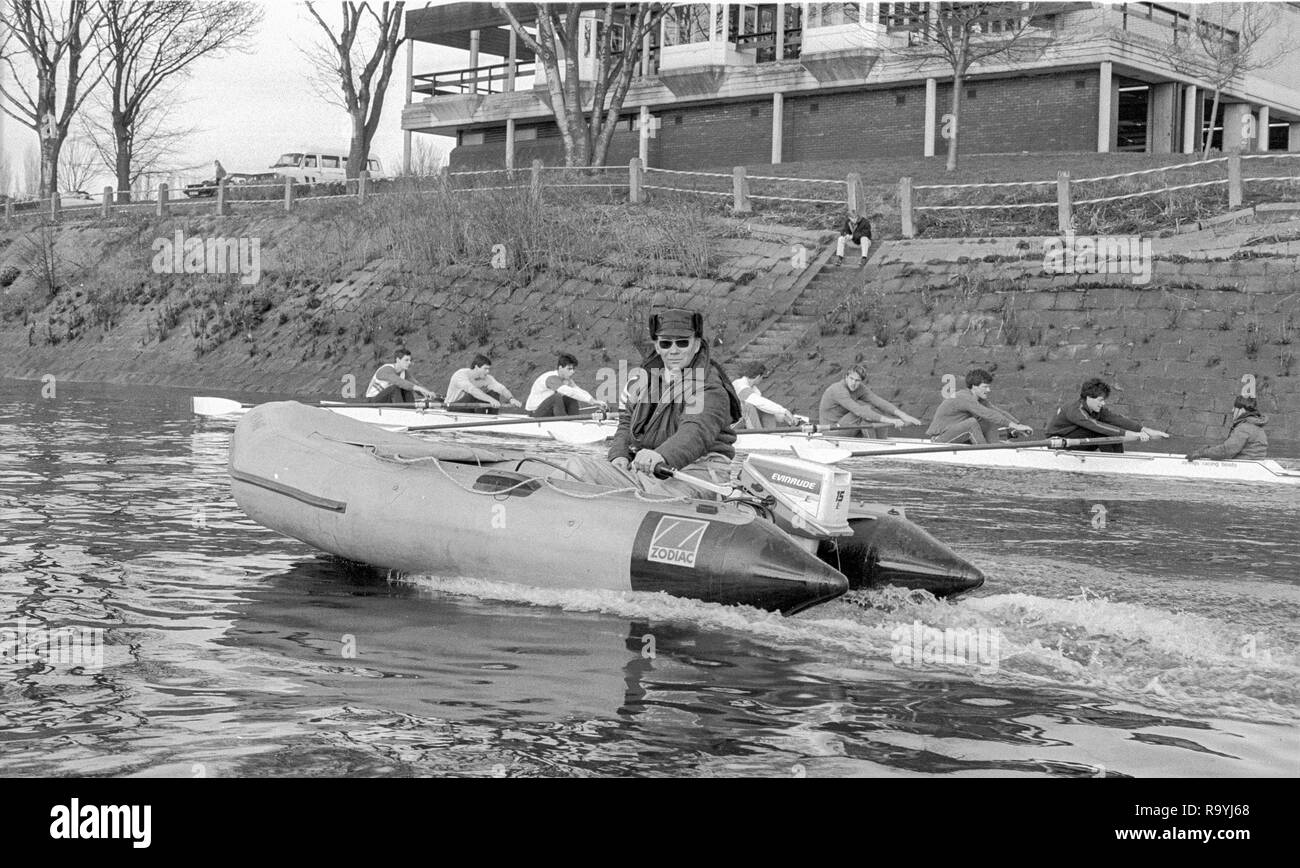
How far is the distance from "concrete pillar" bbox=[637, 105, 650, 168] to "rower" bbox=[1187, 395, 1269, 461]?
2478cm

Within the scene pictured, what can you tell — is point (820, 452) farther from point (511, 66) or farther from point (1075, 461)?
point (511, 66)

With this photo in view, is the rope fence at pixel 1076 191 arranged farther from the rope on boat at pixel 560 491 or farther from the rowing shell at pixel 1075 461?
the rope on boat at pixel 560 491

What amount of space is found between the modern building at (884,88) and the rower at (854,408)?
1672 cm

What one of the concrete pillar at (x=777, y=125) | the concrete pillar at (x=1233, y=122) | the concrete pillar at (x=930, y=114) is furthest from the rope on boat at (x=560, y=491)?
the concrete pillar at (x=1233, y=122)

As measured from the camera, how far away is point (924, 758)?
5598 millimetres

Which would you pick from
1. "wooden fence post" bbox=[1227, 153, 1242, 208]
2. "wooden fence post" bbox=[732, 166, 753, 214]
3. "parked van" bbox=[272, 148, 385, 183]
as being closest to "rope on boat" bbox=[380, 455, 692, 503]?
"wooden fence post" bbox=[1227, 153, 1242, 208]

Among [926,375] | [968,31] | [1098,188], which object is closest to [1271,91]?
[968,31]

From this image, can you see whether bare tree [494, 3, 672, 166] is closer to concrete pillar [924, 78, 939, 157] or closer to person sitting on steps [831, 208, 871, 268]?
concrete pillar [924, 78, 939, 157]

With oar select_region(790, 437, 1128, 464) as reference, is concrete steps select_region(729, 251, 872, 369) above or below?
above

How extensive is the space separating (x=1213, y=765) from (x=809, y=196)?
24.4m

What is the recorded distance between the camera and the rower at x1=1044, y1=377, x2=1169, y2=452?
50.5ft

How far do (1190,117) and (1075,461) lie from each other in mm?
23214

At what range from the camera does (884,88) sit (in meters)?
36.4

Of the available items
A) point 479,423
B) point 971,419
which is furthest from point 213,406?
point 971,419
